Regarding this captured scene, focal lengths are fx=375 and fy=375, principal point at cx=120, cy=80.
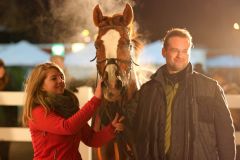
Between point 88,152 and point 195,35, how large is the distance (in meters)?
5.56

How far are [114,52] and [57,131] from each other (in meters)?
A: 0.88

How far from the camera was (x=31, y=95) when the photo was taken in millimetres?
2803

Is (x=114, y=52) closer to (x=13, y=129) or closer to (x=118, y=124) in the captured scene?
(x=118, y=124)

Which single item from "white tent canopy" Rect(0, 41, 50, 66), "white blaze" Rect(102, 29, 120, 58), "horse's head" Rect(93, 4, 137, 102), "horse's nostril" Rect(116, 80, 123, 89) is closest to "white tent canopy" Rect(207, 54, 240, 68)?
"white tent canopy" Rect(0, 41, 50, 66)

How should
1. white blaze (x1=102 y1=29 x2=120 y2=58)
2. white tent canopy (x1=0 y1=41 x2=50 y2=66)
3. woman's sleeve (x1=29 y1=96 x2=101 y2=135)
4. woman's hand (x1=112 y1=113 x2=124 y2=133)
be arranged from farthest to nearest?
white tent canopy (x1=0 y1=41 x2=50 y2=66) < white blaze (x1=102 y1=29 x2=120 y2=58) < woman's hand (x1=112 y1=113 x2=124 y2=133) < woman's sleeve (x1=29 y1=96 x2=101 y2=135)

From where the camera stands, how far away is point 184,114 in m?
2.48

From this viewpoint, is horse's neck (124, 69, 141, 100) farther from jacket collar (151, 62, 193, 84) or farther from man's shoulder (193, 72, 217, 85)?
man's shoulder (193, 72, 217, 85)

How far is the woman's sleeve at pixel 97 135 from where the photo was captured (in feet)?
10.3

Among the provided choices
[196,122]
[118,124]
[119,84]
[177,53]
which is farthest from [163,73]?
[118,124]

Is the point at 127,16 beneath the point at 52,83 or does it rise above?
above

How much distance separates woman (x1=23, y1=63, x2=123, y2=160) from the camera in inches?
107

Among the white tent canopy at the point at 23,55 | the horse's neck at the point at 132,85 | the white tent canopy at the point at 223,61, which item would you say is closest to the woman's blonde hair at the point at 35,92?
the horse's neck at the point at 132,85

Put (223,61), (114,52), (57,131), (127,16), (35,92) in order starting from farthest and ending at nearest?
(223,61)
(127,16)
(114,52)
(35,92)
(57,131)

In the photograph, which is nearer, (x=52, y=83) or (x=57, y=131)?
(x=57, y=131)
